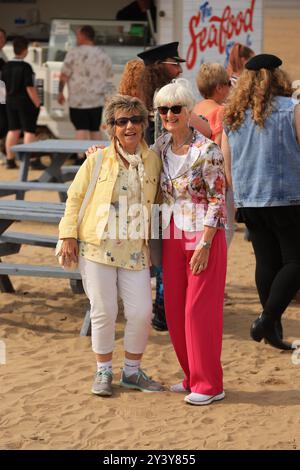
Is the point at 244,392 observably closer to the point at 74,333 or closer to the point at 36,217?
the point at 74,333

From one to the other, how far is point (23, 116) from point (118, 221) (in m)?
7.97

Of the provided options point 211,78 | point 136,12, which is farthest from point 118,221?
point 136,12

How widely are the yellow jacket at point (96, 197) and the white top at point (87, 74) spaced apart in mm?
7547

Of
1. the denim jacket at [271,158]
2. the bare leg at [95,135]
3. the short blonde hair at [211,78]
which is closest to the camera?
the denim jacket at [271,158]

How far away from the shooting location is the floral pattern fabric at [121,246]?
5.02 meters

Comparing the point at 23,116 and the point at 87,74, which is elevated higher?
the point at 87,74

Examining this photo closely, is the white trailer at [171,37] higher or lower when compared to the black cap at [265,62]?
higher

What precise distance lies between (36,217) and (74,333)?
0.81 metres

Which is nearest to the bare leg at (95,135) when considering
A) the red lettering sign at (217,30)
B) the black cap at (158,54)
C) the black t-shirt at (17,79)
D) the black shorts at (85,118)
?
the black shorts at (85,118)

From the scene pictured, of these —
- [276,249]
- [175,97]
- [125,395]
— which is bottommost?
[125,395]

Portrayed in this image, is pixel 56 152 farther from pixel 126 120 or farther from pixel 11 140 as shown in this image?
pixel 126 120

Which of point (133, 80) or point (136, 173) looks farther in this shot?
point (133, 80)

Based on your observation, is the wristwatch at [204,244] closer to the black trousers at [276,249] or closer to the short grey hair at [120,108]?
the short grey hair at [120,108]

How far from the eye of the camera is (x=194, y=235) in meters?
5.00
